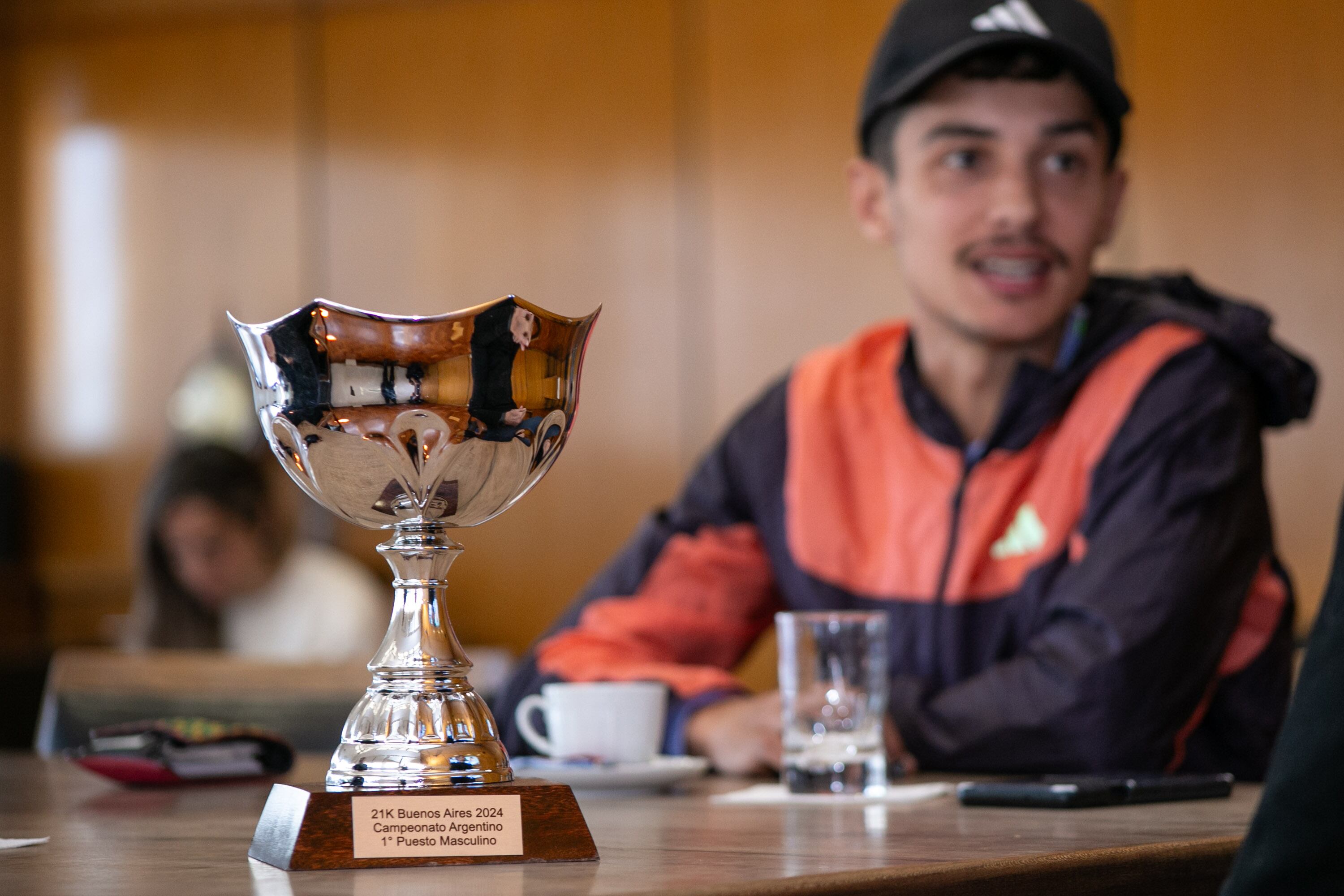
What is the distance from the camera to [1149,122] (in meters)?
3.63

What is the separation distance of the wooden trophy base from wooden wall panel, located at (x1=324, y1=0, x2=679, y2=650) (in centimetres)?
335

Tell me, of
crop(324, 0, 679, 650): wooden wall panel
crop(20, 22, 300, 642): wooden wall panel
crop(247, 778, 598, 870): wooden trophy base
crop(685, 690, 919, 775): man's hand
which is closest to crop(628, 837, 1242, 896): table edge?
crop(247, 778, 598, 870): wooden trophy base

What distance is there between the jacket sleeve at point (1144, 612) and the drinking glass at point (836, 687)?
0.20 metres

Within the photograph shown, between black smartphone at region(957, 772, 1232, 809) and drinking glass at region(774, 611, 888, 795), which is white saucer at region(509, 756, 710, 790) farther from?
black smartphone at region(957, 772, 1232, 809)

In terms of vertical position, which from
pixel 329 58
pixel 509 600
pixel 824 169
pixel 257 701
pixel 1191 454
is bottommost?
pixel 509 600

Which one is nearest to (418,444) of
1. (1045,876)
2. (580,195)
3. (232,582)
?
A: (1045,876)

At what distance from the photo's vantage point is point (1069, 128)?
1589 mm

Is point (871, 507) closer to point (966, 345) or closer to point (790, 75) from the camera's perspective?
point (966, 345)

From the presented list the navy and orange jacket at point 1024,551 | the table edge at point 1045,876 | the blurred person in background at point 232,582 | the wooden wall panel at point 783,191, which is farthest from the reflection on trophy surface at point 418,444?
the wooden wall panel at point 783,191

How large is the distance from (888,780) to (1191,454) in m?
0.44

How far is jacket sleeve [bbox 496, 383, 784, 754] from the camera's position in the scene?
1.52 meters

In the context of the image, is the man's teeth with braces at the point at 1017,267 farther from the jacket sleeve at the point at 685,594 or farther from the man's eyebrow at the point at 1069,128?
the jacket sleeve at the point at 685,594

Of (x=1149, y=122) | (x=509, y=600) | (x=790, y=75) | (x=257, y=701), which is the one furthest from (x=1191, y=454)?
(x=509, y=600)

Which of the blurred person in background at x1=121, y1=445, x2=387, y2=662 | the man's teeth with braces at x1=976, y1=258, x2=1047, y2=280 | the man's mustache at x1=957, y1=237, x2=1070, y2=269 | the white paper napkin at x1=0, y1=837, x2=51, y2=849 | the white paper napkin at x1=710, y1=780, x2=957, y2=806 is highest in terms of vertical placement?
the man's mustache at x1=957, y1=237, x2=1070, y2=269
